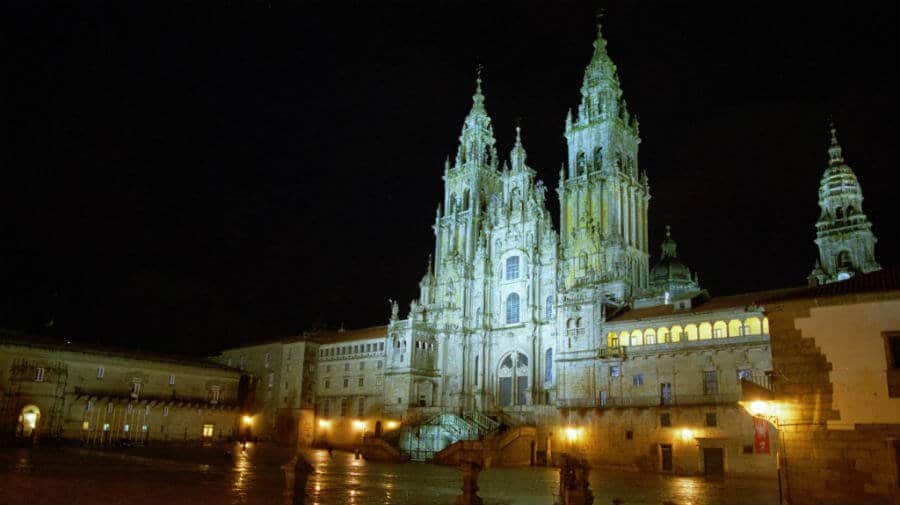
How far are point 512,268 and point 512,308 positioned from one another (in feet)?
13.5

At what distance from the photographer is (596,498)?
84.0 feet

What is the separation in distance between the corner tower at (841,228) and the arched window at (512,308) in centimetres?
2698

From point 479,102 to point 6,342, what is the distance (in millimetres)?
55303

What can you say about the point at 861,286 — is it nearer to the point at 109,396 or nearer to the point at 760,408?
the point at 760,408

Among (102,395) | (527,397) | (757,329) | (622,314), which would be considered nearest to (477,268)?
(527,397)

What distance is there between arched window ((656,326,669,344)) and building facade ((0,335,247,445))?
151 feet

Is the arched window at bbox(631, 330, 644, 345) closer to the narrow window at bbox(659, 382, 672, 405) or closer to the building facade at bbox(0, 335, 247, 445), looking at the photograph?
the narrow window at bbox(659, 382, 672, 405)

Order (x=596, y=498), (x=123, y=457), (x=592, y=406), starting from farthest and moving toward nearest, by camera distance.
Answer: (x=592, y=406), (x=123, y=457), (x=596, y=498)

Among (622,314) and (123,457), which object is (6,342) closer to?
(123,457)

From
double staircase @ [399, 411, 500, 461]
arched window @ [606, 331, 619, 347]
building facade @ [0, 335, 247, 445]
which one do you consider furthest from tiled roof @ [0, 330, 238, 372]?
arched window @ [606, 331, 619, 347]

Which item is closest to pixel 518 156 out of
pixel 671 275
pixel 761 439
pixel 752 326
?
pixel 671 275

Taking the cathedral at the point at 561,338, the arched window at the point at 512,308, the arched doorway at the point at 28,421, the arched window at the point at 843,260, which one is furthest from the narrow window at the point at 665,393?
the arched doorway at the point at 28,421

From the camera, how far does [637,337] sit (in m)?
51.2

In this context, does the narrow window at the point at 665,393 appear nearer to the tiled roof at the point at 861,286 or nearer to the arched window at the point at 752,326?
the arched window at the point at 752,326
